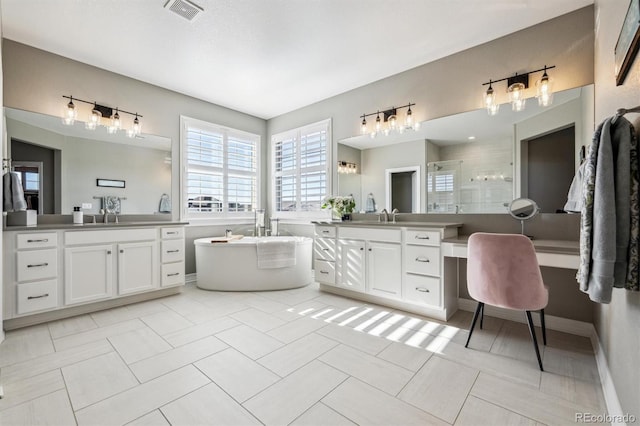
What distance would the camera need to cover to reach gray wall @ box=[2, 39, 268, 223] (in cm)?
281

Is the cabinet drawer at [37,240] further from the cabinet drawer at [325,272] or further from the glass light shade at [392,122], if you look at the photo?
the glass light shade at [392,122]

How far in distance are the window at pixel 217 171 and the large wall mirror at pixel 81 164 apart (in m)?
0.34

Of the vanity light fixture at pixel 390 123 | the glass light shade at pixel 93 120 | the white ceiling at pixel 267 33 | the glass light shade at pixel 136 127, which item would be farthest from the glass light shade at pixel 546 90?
the glass light shade at pixel 93 120

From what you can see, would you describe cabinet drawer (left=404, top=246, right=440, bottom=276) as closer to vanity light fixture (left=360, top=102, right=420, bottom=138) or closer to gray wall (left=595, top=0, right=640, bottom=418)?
gray wall (left=595, top=0, right=640, bottom=418)

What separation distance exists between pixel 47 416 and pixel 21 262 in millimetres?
1754

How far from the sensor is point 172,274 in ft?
11.3

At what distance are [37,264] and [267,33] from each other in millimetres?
3035

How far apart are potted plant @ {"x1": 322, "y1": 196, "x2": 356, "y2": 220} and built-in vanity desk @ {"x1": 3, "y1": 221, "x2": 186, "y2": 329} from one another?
2.01 metres

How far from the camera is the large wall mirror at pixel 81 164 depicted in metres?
2.83

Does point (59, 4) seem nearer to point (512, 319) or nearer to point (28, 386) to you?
point (28, 386)

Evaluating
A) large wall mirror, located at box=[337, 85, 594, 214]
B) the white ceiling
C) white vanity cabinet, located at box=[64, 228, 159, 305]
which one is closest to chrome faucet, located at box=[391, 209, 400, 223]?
large wall mirror, located at box=[337, 85, 594, 214]

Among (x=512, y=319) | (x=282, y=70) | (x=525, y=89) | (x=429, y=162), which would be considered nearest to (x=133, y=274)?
(x=282, y=70)

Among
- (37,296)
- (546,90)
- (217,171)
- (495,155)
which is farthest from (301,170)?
(37,296)

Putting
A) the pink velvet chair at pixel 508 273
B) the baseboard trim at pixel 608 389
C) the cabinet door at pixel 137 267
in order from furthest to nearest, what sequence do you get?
the cabinet door at pixel 137 267 → the pink velvet chair at pixel 508 273 → the baseboard trim at pixel 608 389
